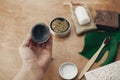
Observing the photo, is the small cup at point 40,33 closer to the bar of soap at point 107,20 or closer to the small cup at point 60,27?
the small cup at point 60,27

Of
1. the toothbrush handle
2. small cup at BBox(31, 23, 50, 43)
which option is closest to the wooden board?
the toothbrush handle

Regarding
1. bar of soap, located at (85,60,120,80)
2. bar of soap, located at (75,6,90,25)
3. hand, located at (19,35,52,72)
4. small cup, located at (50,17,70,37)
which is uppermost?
bar of soap, located at (75,6,90,25)

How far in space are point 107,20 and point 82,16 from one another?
0.11 metres

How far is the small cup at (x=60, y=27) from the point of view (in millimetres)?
1156

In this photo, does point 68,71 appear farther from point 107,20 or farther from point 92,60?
point 107,20

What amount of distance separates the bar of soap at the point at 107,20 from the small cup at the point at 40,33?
254 millimetres

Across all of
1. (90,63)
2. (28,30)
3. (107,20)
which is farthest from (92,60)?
(28,30)

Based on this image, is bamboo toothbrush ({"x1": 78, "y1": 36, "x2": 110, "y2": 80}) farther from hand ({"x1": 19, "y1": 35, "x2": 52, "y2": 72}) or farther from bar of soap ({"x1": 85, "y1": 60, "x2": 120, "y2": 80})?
hand ({"x1": 19, "y1": 35, "x2": 52, "y2": 72})

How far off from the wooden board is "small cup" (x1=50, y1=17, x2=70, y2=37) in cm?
3

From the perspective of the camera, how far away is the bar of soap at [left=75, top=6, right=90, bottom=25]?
1.16 metres

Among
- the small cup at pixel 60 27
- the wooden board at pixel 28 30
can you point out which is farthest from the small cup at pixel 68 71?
the small cup at pixel 60 27

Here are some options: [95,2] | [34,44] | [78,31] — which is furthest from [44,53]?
[95,2]

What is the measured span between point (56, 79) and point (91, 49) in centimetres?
20

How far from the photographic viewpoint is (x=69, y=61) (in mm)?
1118
